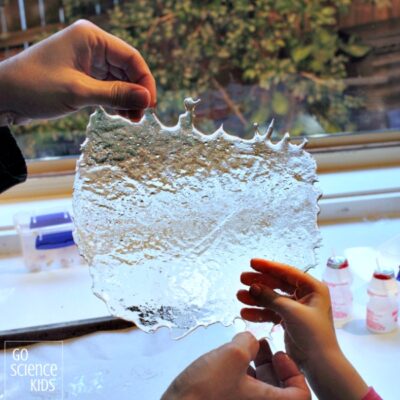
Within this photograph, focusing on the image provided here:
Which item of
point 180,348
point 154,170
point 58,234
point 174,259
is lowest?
point 180,348

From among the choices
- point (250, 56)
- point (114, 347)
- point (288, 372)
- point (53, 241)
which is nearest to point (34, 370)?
point (114, 347)

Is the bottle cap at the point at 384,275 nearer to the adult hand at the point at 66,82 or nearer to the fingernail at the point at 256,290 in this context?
the fingernail at the point at 256,290

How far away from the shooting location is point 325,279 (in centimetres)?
108

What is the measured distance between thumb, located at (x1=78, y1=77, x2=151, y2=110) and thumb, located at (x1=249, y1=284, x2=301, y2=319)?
0.32 meters

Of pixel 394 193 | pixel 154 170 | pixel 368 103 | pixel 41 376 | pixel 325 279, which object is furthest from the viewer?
pixel 368 103

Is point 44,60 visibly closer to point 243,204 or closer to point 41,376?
point 243,204

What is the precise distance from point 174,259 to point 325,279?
406 millimetres

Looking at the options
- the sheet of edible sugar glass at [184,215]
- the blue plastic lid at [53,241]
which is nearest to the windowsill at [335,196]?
the blue plastic lid at [53,241]

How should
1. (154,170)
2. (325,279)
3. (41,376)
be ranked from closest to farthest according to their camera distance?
(154,170), (41,376), (325,279)

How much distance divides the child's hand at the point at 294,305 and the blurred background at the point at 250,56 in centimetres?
80

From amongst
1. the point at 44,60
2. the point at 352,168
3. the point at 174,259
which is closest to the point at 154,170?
the point at 174,259

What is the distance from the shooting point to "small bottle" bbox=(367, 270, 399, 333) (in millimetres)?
1027

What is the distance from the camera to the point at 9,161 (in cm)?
97

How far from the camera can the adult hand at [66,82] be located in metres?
0.82
